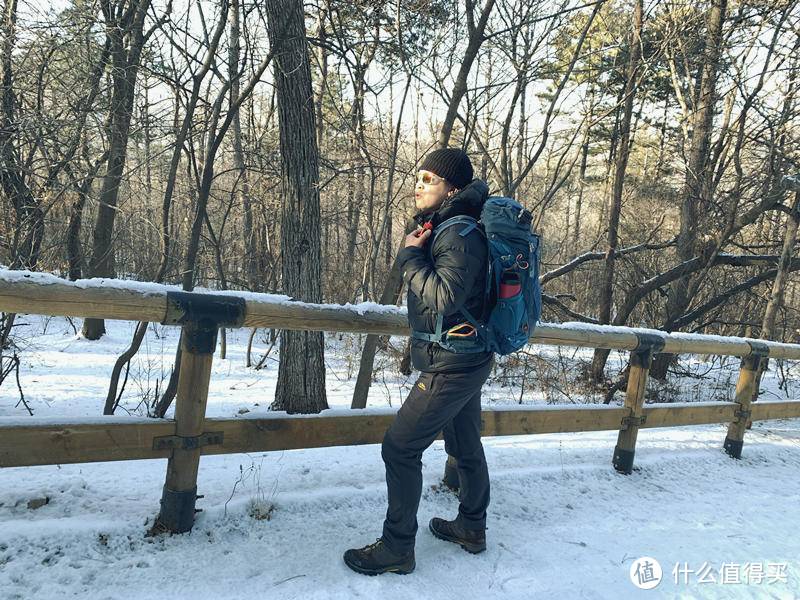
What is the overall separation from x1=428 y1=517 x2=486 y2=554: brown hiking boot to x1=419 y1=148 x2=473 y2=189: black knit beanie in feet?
5.75

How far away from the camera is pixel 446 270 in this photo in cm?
224

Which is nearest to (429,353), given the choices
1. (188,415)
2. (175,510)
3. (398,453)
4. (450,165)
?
(398,453)

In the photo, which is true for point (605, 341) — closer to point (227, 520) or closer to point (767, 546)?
point (767, 546)

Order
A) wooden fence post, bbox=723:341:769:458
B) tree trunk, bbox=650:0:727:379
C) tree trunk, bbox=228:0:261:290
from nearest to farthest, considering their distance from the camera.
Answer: wooden fence post, bbox=723:341:769:458 → tree trunk, bbox=228:0:261:290 → tree trunk, bbox=650:0:727:379

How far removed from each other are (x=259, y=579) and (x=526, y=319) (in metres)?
1.67

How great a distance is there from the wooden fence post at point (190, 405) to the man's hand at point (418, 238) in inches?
34.6

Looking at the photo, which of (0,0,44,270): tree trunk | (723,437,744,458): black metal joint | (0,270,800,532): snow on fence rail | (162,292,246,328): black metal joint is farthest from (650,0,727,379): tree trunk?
(0,0,44,270): tree trunk

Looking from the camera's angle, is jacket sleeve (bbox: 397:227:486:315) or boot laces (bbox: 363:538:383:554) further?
boot laces (bbox: 363:538:383:554)

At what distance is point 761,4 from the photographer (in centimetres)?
855

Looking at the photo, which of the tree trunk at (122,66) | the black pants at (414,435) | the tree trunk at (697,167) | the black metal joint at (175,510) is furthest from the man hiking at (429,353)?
the tree trunk at (697,167)

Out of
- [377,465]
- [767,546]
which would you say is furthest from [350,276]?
[767,546]

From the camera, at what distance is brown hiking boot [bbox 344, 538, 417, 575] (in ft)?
7.98

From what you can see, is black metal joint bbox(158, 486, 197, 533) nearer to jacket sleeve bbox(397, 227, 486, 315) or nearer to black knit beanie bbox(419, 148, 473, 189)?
jacket sleeve bbox(397, 227, 486, 315)

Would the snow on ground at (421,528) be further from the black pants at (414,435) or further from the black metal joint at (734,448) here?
the black pants at (414,435)
